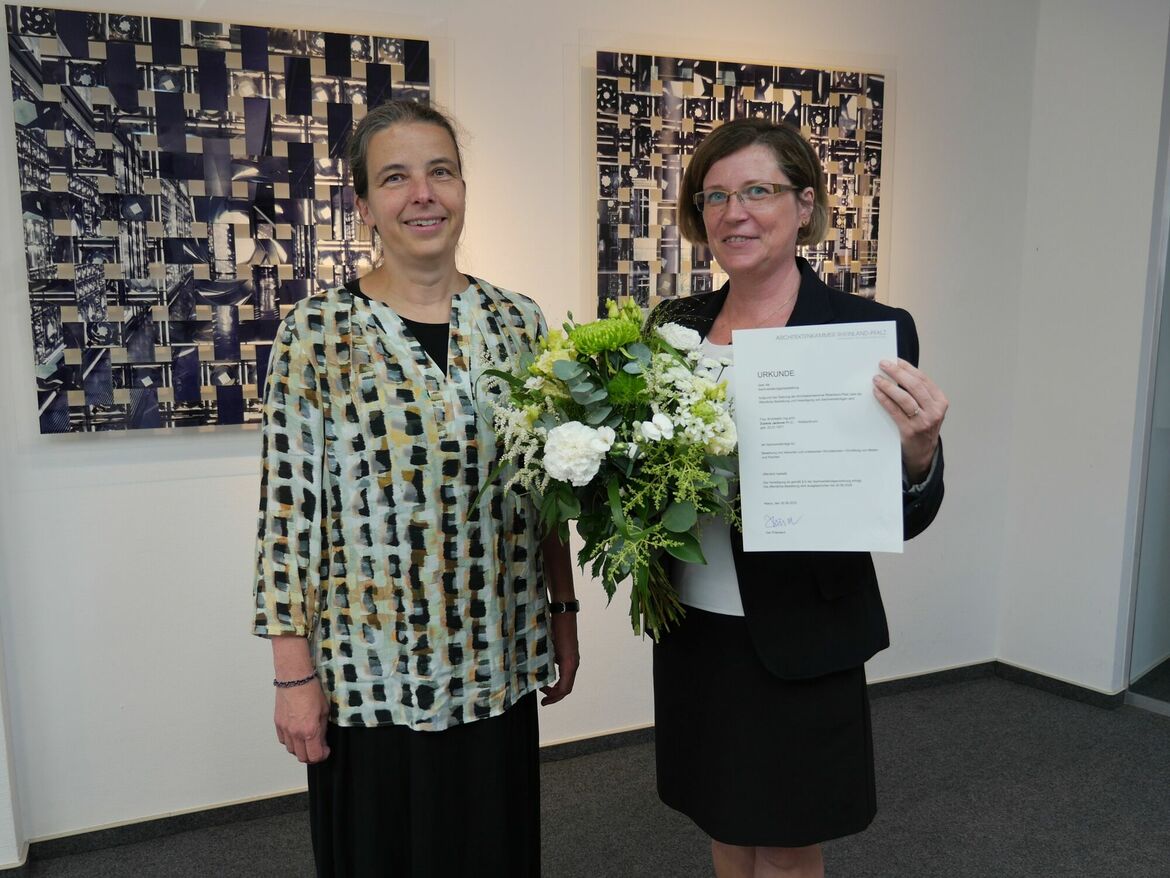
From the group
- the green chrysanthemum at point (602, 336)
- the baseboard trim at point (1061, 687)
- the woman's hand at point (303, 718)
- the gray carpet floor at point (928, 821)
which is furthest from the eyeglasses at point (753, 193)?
the baseboard trim at point (1061, 687)

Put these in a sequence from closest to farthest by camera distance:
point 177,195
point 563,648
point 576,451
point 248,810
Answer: point 576,451
point 563,648
point 177,195
point 248,810

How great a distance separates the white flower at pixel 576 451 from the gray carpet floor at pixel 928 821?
5.77 ft

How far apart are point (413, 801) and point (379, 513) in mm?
550

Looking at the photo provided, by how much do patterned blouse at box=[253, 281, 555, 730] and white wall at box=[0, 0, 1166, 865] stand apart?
1.40m

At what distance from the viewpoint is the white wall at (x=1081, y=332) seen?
372 centimetres

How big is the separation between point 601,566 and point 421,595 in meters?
0.34

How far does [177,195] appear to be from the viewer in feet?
9.07

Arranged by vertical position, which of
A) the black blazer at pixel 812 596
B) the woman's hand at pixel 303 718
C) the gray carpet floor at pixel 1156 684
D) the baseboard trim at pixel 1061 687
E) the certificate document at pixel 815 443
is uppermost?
the certificate document at pixel 815 443

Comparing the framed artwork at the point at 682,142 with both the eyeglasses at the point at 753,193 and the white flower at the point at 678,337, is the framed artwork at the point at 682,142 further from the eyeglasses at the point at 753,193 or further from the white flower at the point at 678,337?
the white flower at the point at 678,337

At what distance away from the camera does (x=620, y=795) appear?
3244 mm

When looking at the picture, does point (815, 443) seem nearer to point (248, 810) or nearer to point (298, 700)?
point (298, 700)

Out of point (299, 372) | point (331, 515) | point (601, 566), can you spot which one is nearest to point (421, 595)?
point (331, 515)

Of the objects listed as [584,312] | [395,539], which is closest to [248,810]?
[395,539]

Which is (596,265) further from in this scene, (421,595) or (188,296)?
(421,595)
